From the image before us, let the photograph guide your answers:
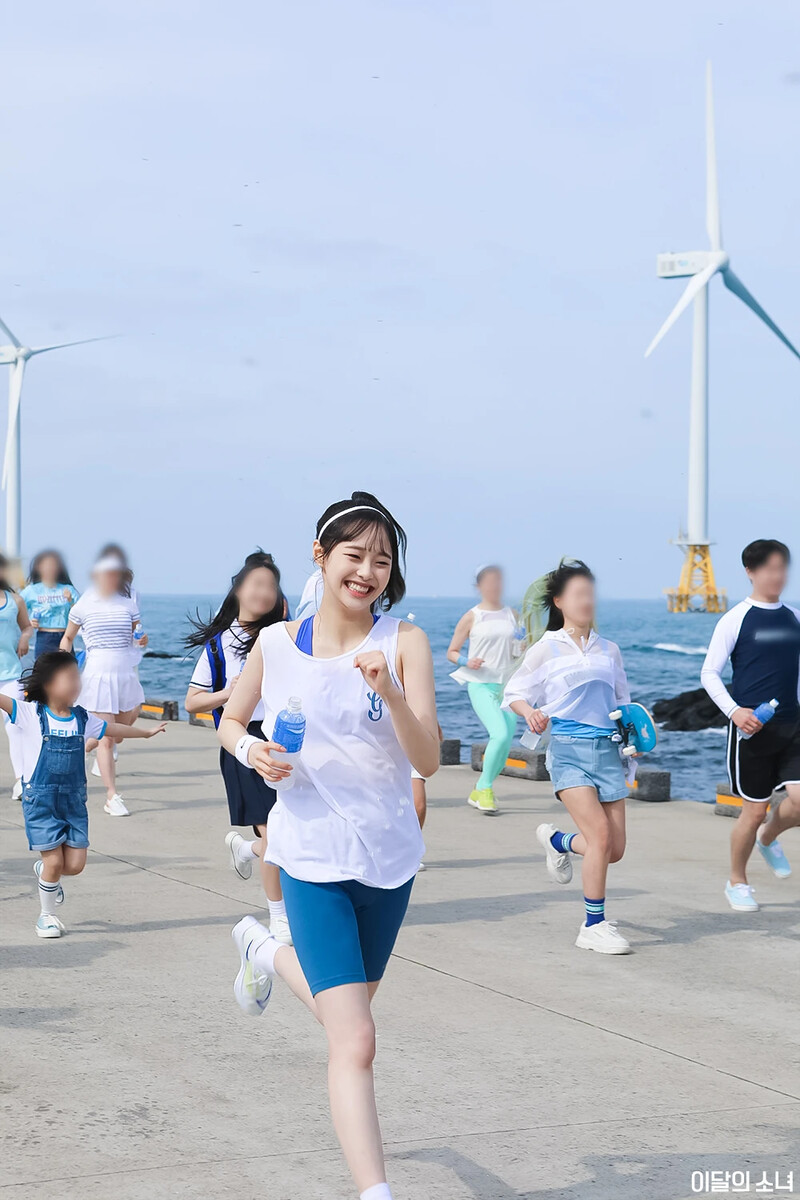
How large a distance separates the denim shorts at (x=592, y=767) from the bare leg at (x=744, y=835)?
1.01 metres

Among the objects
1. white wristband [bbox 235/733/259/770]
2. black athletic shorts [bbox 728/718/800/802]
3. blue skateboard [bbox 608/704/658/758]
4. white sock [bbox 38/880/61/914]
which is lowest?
white sock [bbox 38/880/61/914]

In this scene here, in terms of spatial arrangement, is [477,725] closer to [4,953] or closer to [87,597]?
[87,597]

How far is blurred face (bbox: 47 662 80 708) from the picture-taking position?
6586 mm

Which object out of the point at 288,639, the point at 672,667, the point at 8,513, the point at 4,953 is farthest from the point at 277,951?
the point at 672,667

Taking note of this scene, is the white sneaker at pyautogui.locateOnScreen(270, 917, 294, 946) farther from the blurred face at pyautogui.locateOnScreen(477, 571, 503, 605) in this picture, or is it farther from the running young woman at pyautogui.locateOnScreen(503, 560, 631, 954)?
the blurred face at pyautogui.locateOnScreen(477, 571, 503, 605)

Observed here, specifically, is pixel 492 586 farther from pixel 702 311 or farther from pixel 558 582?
pixel 702 311

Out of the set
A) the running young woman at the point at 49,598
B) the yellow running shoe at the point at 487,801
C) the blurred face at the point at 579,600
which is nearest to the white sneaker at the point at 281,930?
the blurred face at the point at 579,600

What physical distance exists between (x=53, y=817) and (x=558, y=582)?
257cm

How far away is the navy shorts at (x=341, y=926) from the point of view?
3.54 m

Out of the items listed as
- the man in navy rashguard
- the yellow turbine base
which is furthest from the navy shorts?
the yellow turbine base

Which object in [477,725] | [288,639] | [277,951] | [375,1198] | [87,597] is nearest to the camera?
[375,1198]

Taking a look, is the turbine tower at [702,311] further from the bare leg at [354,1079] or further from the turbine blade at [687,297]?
the bare leg at [354,1079]

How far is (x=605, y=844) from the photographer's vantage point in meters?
6.63

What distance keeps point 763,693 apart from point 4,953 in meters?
3.81
